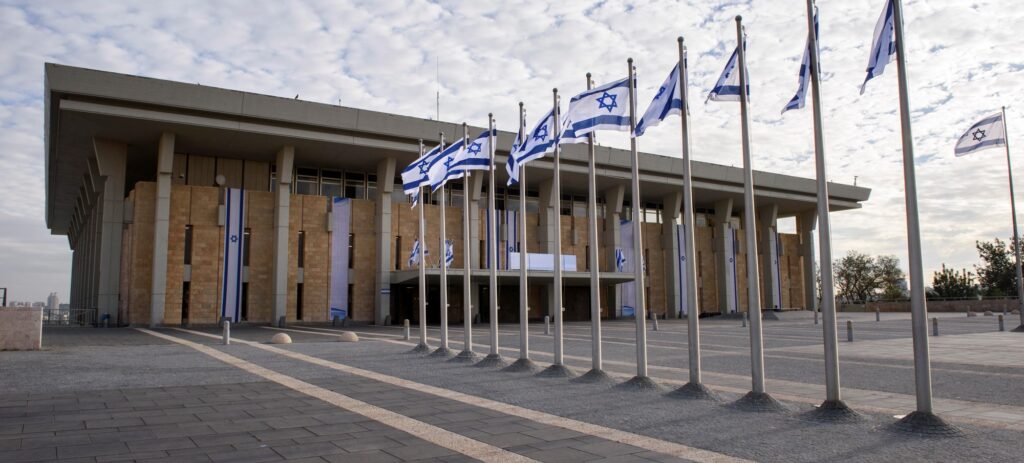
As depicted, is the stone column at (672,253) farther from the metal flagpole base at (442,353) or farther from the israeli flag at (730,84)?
the israeli flag at (730,84)

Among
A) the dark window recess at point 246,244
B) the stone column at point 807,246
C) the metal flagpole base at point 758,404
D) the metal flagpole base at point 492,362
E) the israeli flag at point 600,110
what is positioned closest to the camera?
the metal flagpole base at point 758,404

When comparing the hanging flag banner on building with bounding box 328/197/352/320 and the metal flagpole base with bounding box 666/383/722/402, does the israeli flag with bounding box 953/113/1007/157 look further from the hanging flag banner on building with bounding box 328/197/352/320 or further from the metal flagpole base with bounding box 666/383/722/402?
the hanging flag banner on building with bounding box 328/197/352/320

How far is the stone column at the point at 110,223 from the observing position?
1544 inches

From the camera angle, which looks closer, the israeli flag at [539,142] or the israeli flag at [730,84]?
the israeli flag at [730,84]

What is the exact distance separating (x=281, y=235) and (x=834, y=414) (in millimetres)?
37070

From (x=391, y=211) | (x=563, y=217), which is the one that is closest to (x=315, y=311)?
(x=391, y=211)

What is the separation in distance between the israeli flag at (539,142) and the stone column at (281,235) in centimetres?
2807

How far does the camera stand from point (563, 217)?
54562mm

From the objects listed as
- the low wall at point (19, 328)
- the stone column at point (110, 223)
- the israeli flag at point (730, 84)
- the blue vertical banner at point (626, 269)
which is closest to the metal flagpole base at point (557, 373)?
the israeli flag at point (730, 84)

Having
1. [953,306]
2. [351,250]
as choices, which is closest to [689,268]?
[351,250]

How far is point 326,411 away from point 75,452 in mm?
3486

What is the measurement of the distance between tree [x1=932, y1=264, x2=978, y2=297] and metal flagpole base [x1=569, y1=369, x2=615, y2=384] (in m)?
77.4

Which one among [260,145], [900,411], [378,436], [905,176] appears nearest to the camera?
[378,436]

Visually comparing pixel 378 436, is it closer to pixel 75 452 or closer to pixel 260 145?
pixel 75 452
